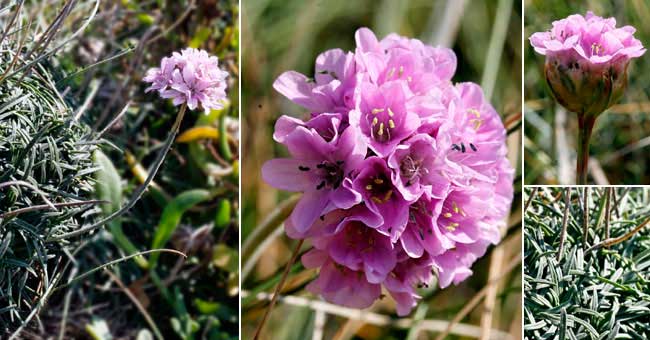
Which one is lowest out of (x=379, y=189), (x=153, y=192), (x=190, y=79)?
(x=153, y=192)

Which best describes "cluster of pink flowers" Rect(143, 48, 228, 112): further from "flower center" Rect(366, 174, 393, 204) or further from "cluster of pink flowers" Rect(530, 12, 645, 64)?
"cluster of pink flowers" Rect(530, 12, 645, 64)

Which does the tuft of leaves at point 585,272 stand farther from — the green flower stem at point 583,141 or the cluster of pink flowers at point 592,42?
the cluster of pink flowers at point 592,42

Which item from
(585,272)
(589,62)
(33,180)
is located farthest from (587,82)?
(33,180)

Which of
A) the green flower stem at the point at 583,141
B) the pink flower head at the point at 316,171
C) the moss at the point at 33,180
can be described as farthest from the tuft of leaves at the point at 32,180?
the green flower stem at the point at 583,141

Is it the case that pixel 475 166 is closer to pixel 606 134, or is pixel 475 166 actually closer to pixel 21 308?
pixel 606 134

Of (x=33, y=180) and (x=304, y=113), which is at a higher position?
(x=33, y=180)

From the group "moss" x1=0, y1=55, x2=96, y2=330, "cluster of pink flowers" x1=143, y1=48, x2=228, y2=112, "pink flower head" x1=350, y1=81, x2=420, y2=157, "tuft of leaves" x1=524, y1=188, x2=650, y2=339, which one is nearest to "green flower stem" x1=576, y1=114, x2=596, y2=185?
"tuft of leaves" x1=524, y1=188, x2=650, y2=339

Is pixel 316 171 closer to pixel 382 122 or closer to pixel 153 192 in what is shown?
pixel 382 122
